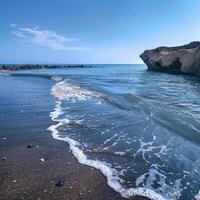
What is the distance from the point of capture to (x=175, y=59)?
208ft

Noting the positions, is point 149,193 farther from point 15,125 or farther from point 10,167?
point 15,125

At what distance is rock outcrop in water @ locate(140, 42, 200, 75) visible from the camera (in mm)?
51737

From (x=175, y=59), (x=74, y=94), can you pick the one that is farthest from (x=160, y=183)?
(x=175, y=59)

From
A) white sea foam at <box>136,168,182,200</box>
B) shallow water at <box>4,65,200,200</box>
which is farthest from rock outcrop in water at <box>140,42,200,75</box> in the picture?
white sea foam at <box>136,168,182,200</box>

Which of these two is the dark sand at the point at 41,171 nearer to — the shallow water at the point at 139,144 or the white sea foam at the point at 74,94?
the shallow water at the point at 139,144

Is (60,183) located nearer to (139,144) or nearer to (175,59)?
(139,144)

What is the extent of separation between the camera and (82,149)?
8.13m

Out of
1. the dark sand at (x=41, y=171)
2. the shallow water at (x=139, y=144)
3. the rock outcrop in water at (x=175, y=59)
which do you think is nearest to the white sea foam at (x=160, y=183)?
the shallow water at (x=139, y=144)

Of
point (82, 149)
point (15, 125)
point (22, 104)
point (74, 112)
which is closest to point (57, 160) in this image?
point (82, 149)

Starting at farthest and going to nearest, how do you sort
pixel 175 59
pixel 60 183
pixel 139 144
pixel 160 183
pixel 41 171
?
pixel 175 59, pixel 139 144, pixel 41 171, pixel 160 183, pixel 60 183

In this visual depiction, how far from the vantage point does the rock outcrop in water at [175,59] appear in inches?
2037

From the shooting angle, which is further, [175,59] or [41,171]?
[175,59]

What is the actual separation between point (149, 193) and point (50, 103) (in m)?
11.7

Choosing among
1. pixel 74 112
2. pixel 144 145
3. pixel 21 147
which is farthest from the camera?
pixel 74 112
